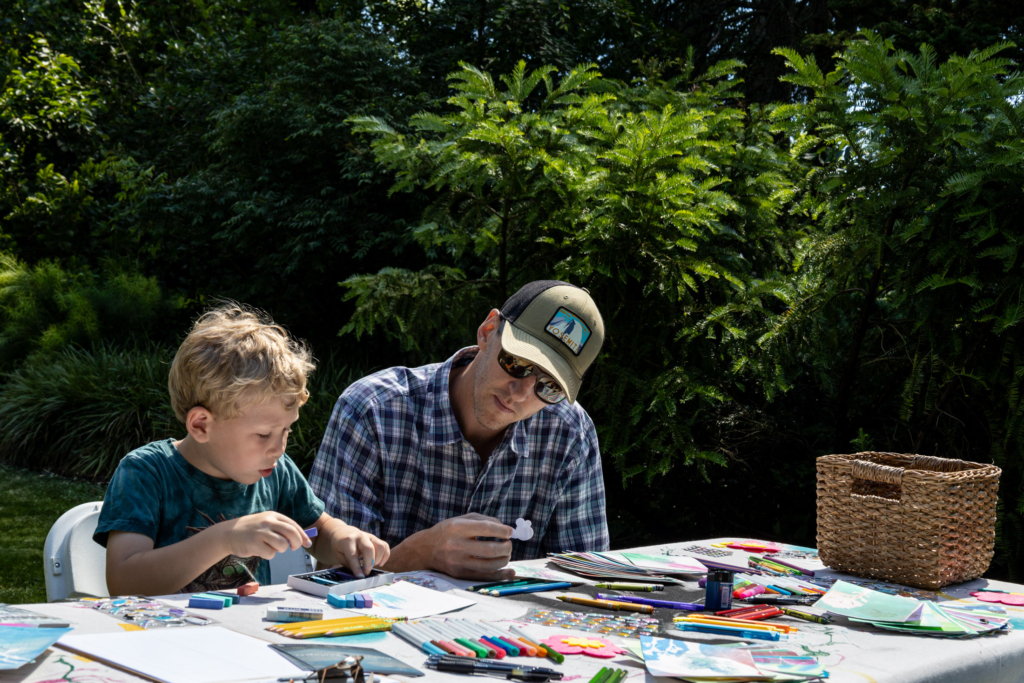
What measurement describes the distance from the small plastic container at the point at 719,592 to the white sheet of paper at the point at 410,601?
512mm

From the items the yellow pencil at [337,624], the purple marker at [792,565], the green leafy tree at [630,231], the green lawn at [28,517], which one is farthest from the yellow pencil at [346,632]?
the green lawn at [28,517]

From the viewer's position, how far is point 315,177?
8.59 m

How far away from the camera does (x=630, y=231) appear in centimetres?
410

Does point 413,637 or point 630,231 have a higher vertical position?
point 630,231

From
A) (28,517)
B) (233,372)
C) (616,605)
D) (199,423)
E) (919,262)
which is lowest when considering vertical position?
(28,517)

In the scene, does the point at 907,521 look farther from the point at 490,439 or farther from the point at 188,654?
the point at 188,654

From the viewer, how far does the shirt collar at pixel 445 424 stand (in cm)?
261

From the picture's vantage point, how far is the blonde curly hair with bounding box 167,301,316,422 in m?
2.13

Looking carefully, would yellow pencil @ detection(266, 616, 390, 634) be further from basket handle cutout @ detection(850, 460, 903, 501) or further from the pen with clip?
basket handle cutout @ detection(850, 460, 903, 501)

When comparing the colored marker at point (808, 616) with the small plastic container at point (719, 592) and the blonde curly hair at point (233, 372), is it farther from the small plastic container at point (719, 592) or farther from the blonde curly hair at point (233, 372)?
the blonde curly hair at point (233, 372)

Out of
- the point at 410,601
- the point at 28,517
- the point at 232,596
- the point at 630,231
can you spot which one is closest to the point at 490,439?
the point at 410,601

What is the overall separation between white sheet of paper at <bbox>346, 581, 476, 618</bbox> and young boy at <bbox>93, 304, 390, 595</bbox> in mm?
170

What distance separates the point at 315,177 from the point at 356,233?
93cm

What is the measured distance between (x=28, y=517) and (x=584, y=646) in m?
5.76
